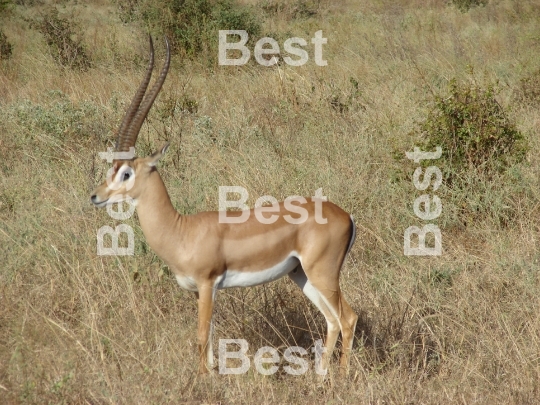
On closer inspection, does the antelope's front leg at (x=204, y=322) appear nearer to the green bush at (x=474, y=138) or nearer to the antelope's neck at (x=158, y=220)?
the antelope's neck at (x=158, y=220)

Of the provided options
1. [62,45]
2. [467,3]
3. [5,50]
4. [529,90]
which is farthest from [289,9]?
[529,90]

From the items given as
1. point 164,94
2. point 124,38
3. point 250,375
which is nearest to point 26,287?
point 250,375

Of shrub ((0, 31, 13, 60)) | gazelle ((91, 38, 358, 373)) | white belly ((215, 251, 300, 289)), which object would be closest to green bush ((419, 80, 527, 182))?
gazelle ((91, 38, 358, 373))

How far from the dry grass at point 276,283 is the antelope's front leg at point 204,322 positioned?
0.31ft

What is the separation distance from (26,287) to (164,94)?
14.0ft

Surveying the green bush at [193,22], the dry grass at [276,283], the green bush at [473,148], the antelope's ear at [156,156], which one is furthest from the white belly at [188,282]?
the green bush at [193,22]

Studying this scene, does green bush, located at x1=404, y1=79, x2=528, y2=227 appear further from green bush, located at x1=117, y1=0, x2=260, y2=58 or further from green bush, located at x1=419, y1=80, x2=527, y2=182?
green bush, located at x1=117, y1=0, x2=260, y2=58

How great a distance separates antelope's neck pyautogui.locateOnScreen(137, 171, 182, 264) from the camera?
12.6 ft

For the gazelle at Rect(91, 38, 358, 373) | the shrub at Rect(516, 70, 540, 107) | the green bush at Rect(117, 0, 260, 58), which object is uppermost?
the green bush at Rect(117, 0, 260, 58)

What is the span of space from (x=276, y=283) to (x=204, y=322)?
3.74 ft

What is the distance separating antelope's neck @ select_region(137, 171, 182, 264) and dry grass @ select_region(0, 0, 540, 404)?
22.0 inches

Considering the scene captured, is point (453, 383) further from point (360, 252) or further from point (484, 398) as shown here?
point (360, 252)

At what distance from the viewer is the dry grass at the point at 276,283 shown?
390 cm

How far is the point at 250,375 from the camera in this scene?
13.3 ft
